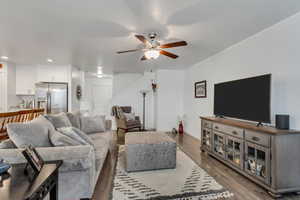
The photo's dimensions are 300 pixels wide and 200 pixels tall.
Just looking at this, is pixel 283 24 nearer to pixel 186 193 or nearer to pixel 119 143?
pixel 186 193

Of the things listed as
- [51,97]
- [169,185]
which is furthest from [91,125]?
[51,97]

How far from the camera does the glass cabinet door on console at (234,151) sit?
8.68 feet

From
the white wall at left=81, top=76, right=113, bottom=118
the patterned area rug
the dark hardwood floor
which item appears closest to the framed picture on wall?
the dark hardwood floor

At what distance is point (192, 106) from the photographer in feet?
18.5

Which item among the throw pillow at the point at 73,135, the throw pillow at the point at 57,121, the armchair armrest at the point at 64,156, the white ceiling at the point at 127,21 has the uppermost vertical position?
the white ceiling at the point at 127,21

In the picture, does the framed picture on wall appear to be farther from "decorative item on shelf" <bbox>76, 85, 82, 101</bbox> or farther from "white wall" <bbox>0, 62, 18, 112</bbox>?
"white wall" <bbox>0, 62, 18, 112</bbox>

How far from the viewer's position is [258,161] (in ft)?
7.64

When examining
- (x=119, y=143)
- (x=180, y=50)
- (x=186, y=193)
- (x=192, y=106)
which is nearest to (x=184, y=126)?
(x=192, y=106)

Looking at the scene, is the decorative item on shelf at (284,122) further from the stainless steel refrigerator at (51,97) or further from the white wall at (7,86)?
the white wall at (7,86)

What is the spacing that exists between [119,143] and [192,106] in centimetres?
274

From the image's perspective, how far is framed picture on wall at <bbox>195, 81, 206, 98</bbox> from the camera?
192 inches

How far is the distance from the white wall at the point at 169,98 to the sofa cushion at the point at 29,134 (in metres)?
4.42

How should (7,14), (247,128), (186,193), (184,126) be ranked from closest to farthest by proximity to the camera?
(186,193), (7,14), (247,128), (184,126)

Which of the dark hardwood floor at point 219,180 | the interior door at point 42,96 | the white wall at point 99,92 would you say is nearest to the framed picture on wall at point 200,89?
the dark hardwood floor at point 219,180
